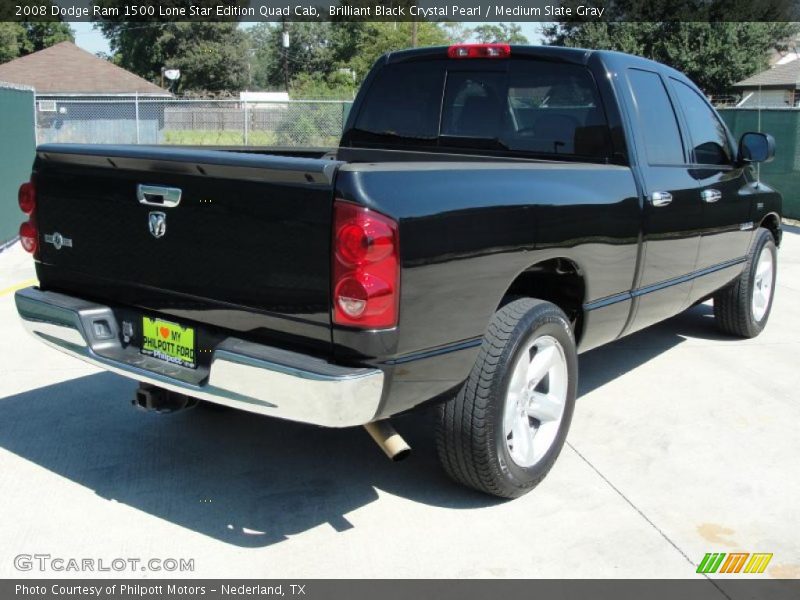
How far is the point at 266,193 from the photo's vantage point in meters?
3.13

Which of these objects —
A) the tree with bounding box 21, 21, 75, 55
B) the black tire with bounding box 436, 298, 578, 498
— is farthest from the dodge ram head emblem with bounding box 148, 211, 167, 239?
the tree with bounding box 21, 21, 75, 55

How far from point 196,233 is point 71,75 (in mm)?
42417

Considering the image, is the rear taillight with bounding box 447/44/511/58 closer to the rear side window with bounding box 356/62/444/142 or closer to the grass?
the rear side window with bounding box 356/62/444/142

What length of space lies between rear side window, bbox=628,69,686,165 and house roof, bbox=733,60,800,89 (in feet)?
140

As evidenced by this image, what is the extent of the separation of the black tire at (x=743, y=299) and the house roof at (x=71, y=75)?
36865 mm

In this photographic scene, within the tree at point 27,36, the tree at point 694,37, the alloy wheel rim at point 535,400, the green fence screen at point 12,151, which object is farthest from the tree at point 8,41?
the alloy wheel rim at point 535,400

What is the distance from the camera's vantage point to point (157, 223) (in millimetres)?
3463

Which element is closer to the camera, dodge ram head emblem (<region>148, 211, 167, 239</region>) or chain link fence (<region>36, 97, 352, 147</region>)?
dodge ram head emblem (<region>148, 211, 167, 239</region>)

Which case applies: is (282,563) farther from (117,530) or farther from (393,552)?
(117,530)

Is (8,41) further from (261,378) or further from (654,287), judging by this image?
(261,378)

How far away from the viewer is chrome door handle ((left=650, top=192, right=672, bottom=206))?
467 centimetres

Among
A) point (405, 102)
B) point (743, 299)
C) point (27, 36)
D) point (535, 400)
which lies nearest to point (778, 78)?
point (743, 299)
